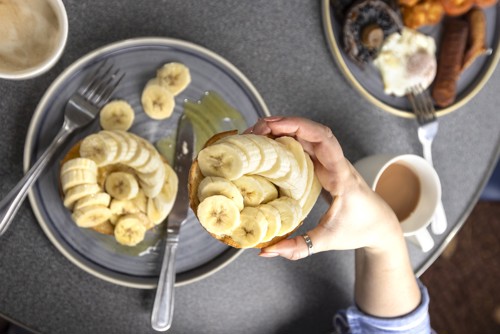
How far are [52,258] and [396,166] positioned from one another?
2.22 feet

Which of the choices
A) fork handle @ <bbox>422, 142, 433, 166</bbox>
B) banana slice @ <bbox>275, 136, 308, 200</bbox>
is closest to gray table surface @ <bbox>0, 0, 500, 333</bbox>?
fork handle @ <bbox>422, 142, 433, 166</bbox>

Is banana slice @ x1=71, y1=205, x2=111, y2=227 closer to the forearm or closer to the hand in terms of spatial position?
the hand

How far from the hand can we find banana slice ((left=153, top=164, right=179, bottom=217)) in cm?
19

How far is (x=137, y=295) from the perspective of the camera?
936mm

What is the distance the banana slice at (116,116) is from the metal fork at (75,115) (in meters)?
0.02

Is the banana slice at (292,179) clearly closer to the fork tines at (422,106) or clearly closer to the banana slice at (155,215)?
the banana slice at (155,215)

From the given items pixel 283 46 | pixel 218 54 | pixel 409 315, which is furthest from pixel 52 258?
pixel 409 315

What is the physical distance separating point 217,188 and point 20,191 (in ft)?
1.18

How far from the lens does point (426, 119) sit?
1.03m

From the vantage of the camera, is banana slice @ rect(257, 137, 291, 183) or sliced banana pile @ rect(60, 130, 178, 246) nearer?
banana slice @ rect(257, 137, 291, 183)

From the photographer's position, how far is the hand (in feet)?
2.60

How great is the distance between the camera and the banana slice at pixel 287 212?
716 mm

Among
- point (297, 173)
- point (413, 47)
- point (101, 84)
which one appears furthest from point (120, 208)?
point (413, 47)

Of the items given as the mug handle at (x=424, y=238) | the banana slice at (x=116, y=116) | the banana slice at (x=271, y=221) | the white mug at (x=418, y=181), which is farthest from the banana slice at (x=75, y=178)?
the mug handle at (x=424, y=238)
